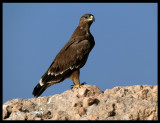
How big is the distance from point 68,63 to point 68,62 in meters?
0.03

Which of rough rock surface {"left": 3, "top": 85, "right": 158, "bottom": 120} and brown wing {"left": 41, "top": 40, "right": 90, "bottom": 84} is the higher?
brown wing {"left": 41, "top": 40, "right": 90, "bottom": 84}

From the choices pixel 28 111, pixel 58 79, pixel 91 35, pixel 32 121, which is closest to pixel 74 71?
pixel 58 79

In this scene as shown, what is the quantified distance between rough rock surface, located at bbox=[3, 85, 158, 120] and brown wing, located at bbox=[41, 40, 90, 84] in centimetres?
163

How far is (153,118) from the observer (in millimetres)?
8391

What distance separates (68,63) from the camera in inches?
468

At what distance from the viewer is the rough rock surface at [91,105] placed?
8.54m

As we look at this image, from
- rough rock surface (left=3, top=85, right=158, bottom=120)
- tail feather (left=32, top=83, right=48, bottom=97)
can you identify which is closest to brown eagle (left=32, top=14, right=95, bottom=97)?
tail feather (left=32, top=83, right=48, bottom=97)

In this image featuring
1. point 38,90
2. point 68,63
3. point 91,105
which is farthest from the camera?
point 68,63

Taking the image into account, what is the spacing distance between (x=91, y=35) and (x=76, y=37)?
0.56 m

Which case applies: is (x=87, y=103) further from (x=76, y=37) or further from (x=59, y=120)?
(x=76, y=37)

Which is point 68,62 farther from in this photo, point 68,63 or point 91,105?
point 91,105

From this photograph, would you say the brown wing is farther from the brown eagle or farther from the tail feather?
the tail feather

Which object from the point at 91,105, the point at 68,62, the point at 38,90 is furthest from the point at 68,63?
the point at 91,105

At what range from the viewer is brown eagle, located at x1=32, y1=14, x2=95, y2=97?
11.7 m
